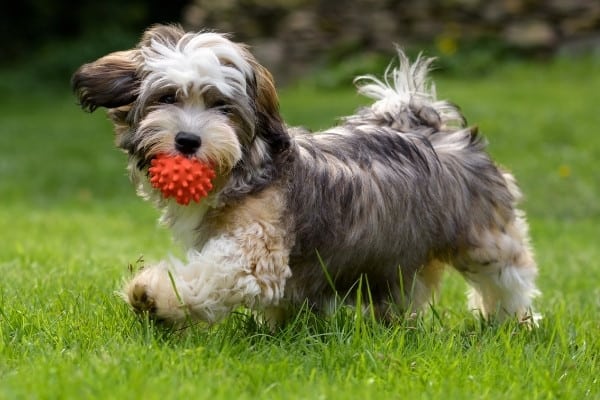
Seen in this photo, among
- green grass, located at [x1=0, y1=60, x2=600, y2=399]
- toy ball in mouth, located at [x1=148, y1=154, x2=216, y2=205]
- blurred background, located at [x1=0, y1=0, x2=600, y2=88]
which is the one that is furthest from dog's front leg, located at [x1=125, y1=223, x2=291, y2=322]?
blurred background, located at [x1=0, y1=0, x2=600, y2=88]

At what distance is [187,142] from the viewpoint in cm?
371

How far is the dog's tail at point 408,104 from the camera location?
498 cm

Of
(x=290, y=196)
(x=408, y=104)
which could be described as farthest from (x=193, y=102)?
(x=408, y=104)

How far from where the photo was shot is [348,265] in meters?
4.28

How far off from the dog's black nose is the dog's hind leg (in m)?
1.64

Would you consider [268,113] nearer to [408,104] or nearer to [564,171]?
[408,104]

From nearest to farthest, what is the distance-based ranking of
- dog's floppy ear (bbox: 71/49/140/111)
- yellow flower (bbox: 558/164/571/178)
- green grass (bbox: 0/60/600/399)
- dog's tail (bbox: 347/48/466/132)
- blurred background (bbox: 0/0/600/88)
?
green grass (bbox: 0/60/600/399) < dog's floppy ear (bbox: 71/49/140/111) < dog's tail (bbox: 347/48/466/132) < yellow flower (bbox: 558/164/571/178) < blurred background (bbox: 0/0/600/88)

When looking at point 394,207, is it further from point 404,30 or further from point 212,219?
point 404,30

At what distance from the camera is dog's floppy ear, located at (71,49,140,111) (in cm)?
393

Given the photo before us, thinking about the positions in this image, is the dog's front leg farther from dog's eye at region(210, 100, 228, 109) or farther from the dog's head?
dog's eye at region(210, 100, 228, 109)

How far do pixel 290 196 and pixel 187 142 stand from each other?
20.6 inches

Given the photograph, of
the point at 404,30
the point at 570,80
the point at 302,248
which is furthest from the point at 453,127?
the point at 404,30

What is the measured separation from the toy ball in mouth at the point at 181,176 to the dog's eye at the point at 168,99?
215 mm

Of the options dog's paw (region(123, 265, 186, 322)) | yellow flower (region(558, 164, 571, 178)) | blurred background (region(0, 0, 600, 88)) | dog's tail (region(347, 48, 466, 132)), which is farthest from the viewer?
blurred background (region(0, 0, 600, 88))
